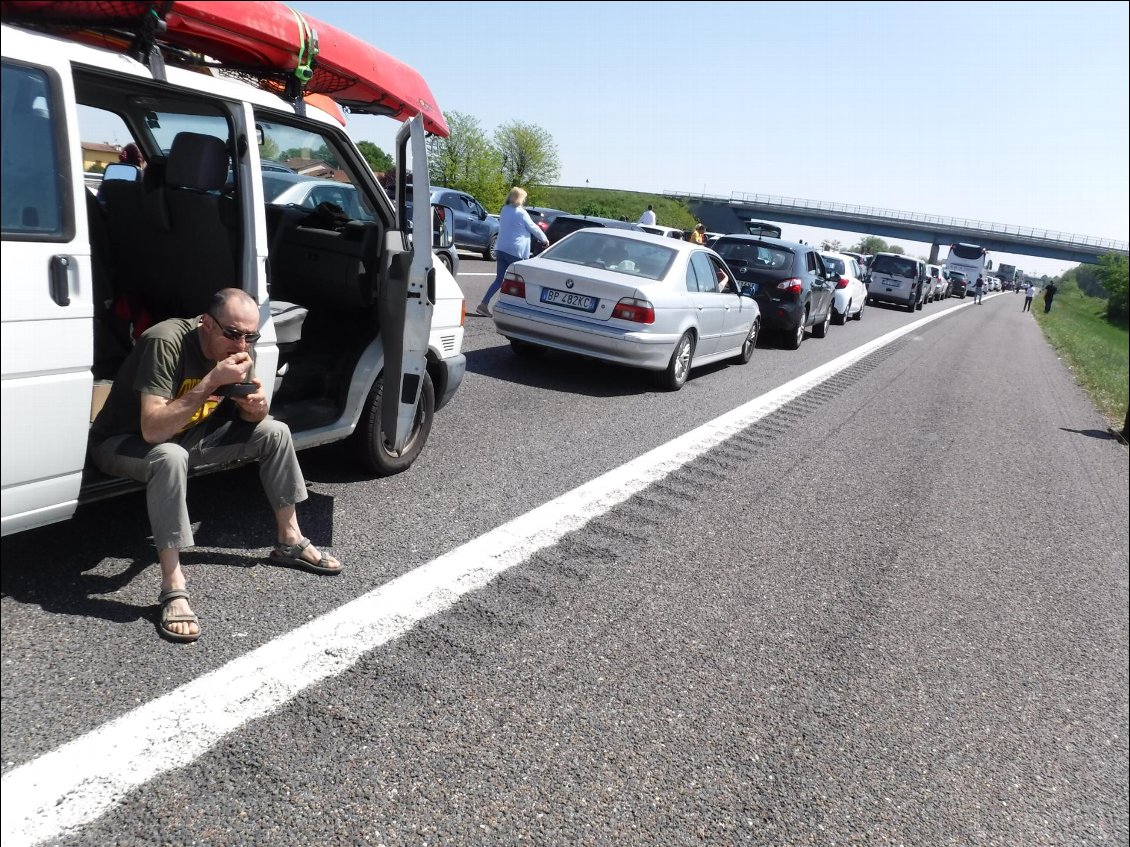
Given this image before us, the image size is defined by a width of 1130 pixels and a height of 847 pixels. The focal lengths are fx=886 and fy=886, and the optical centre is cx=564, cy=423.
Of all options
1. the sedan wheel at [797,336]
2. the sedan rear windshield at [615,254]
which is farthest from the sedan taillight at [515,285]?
the sedan wheel at [797,336]

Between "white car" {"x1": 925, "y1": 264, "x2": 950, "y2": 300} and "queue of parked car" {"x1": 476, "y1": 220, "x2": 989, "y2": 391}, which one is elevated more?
"queue of parked car" {"x1": 476, "y1": 220, "x2": 989, "y2": 391}

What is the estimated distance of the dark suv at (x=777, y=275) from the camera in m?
14.8

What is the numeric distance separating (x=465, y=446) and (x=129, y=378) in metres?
2.90

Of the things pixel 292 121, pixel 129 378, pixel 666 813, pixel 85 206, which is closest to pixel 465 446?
pixel 292 121

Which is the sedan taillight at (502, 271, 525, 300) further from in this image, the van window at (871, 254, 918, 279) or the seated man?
the van window at (871, 254, 918, 279)

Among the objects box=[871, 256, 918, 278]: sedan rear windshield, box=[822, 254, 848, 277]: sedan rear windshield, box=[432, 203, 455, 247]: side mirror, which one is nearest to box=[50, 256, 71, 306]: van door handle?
Result: box=[432, 203, 455, 247]: side mirror

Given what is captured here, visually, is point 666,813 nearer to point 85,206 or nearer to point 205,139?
point 85,206

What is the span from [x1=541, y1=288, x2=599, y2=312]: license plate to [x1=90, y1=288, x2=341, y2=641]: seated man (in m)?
5.34

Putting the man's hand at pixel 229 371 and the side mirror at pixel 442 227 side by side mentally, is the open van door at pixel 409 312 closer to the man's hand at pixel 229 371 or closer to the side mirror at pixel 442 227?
the side mirror at pixel 442 227

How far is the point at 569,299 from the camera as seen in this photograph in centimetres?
862

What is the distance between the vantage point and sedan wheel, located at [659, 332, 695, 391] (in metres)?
9.01

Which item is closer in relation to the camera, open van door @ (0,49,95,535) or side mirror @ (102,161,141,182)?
open van door @ (0,49,95,535)

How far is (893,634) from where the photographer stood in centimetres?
416

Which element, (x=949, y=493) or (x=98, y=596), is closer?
(x=98, y=596)
